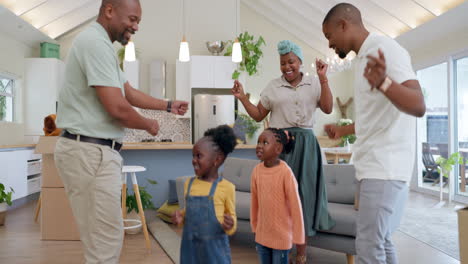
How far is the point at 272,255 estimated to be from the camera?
2.06 metres

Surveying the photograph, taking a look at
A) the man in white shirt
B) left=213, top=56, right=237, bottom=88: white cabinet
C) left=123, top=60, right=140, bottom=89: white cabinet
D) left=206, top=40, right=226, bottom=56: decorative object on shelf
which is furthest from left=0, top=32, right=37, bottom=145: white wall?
the man in white shirt

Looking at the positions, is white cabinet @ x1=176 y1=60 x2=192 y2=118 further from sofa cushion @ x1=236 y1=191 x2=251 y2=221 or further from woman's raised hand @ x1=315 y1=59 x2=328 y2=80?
woman's raised hand @ x1=315 y1=59 x2=328 y2=80

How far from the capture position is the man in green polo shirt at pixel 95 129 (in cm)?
150

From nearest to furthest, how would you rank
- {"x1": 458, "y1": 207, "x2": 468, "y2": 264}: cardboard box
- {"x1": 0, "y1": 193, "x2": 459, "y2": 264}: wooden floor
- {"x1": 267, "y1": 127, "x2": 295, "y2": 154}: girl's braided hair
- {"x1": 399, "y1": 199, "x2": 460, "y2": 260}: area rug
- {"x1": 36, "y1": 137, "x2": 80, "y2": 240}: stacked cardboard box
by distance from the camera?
{"x1": 458, "y1": 207, "x2": 468, "y2": 264}: cardboard box → {"x1": 267, "y1": 127, "x2": 295, "y2": 154}: girl's braided hair → {"x1": 0, "y1": 193, "x2": 459, "y2": 264}: wooden floor → {"x1": 399, "y1": 199, "x2": 460, "y2": 260}: area rug → {"x1": 36, "y1": 137, "x2": 80, "y2": 240}: stacked cardboard box

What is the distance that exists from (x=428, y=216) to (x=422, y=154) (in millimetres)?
2999

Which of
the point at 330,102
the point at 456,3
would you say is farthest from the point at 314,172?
the point at 456,3

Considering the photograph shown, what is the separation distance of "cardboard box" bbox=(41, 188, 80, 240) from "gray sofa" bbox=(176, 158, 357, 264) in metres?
1.12

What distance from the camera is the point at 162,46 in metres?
8.11

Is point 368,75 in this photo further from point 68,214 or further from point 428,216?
point 428,216

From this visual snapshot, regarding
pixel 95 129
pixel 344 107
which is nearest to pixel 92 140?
pixel 95 129

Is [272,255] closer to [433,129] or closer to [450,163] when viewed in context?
[450,163]

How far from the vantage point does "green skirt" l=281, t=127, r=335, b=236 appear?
2.47 meters

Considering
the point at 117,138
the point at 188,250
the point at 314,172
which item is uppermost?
the point at 117,138

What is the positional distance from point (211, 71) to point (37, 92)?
3322 millimetres
